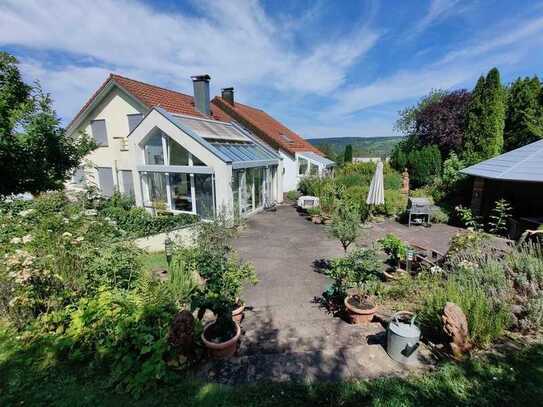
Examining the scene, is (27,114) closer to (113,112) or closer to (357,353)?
(113,112)

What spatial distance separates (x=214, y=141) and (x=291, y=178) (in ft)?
33.1

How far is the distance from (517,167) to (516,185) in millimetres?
1345

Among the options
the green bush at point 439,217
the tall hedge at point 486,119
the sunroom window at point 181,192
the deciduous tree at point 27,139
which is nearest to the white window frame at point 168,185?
the sunroom window at point 181,192

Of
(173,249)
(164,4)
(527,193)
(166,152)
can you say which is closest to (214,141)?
(166,152)

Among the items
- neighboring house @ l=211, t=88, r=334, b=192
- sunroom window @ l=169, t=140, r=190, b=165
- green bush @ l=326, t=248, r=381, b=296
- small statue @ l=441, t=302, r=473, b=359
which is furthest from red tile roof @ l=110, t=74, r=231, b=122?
small statue @ l=441, t=302, r=473, b=359

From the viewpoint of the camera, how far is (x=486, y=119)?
15094 millimetres

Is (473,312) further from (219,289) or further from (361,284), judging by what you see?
(219,289)

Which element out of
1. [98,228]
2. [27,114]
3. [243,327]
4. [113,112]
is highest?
[113,112]

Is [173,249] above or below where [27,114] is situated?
below

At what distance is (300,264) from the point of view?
834cm

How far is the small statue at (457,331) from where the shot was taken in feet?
11.6

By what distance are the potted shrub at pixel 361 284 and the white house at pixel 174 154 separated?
5.26 metres

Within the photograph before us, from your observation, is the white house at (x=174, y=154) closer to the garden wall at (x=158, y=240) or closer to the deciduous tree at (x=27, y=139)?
the garden wall at (x=158, y=240)

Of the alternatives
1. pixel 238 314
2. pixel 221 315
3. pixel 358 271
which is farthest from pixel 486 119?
pixel 221 315
